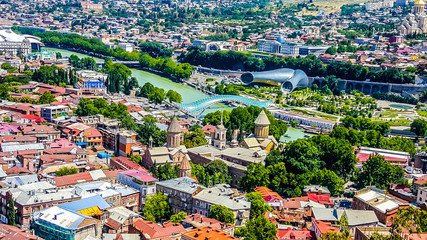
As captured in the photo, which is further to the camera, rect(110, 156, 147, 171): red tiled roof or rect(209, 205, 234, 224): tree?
rect(110, 156, 147, 171): red tiled roof

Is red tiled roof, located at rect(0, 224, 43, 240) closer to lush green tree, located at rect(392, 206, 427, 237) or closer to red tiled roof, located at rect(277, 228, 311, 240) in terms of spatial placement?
red tiled roof, located at rect(277, 228, 311, 240)

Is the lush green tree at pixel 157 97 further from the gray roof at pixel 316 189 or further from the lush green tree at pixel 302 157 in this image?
the gray roof at pixel 316 189

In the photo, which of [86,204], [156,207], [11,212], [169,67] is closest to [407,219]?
[156,207]

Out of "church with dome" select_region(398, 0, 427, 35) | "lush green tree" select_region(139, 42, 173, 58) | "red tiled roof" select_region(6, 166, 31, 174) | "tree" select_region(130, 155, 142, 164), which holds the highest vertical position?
"church with dome" select_region(398, 0, 427, 35)

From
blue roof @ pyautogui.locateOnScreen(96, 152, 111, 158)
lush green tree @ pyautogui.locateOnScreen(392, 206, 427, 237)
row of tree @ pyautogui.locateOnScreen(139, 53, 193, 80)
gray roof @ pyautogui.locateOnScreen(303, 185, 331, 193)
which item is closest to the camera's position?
lush green tree @ pyautogui.locateOnScreen(392, 206, 427, 237)

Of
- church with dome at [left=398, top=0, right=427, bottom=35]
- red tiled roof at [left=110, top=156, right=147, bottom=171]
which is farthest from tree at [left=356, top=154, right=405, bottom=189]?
church with dome at [left=398, top=0, right=427, bottom=35]

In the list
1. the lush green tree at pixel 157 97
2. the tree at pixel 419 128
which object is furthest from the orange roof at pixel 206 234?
the lush green tree at pixel 157 97

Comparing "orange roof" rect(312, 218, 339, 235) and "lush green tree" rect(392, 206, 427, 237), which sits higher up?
"lush green tree" rect(392, 206, 427, 237)
